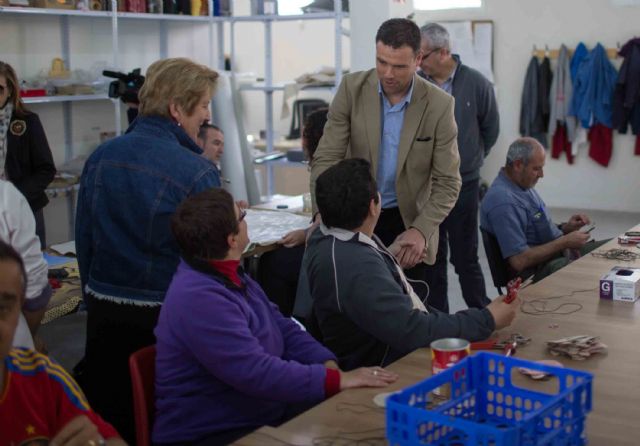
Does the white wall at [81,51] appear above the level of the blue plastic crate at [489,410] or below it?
above

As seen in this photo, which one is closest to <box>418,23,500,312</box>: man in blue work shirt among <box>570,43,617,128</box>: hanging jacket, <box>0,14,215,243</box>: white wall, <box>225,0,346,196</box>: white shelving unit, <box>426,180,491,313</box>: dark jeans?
<box>426,180,491,313</box>: dark jeans

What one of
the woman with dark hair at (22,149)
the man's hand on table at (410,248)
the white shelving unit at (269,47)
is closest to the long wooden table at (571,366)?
the man's hand on table at (410,248)

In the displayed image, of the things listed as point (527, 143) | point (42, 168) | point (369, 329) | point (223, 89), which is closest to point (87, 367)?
point (369, 329)

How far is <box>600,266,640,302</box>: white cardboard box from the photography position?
3.05m

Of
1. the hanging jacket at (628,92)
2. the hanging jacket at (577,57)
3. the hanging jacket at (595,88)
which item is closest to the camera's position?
the hanging jacket at (628,92)

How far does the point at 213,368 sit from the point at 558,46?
7.60 meters

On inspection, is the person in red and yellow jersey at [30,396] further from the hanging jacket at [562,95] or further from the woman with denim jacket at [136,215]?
the hanging jacket at [562,95]

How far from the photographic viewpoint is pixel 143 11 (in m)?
6.71

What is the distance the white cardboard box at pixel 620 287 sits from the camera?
3.05m

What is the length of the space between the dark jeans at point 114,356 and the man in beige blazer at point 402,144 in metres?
1.12

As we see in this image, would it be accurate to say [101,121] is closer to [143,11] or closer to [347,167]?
[143,11]

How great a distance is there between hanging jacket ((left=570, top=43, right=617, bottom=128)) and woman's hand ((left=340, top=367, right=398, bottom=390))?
712 cm

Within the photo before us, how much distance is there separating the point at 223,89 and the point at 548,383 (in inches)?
164

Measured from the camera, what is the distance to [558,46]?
913 centimetres
